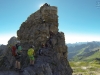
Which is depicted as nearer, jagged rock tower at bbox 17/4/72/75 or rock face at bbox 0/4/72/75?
rock face at bbox 0/4/72/75

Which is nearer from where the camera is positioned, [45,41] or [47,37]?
[45,41]

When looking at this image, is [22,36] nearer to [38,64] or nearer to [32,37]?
[32,37]

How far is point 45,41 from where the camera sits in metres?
41.9

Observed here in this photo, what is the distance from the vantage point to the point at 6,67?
34656 mm

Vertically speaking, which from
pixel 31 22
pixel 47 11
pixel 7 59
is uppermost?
pixel 47 11

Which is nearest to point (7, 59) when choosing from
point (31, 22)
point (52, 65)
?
point (52, 65)

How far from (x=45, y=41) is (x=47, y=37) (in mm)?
1512

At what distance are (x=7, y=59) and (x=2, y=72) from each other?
5.58 meters

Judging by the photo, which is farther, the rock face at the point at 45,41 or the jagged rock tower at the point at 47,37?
the jagged rock tower at the point at 47,37

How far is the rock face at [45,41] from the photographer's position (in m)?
34.1

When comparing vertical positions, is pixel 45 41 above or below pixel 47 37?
below

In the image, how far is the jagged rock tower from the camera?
37031 mm

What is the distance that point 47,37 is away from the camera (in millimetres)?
42719

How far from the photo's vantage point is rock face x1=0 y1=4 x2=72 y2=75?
112 feet
